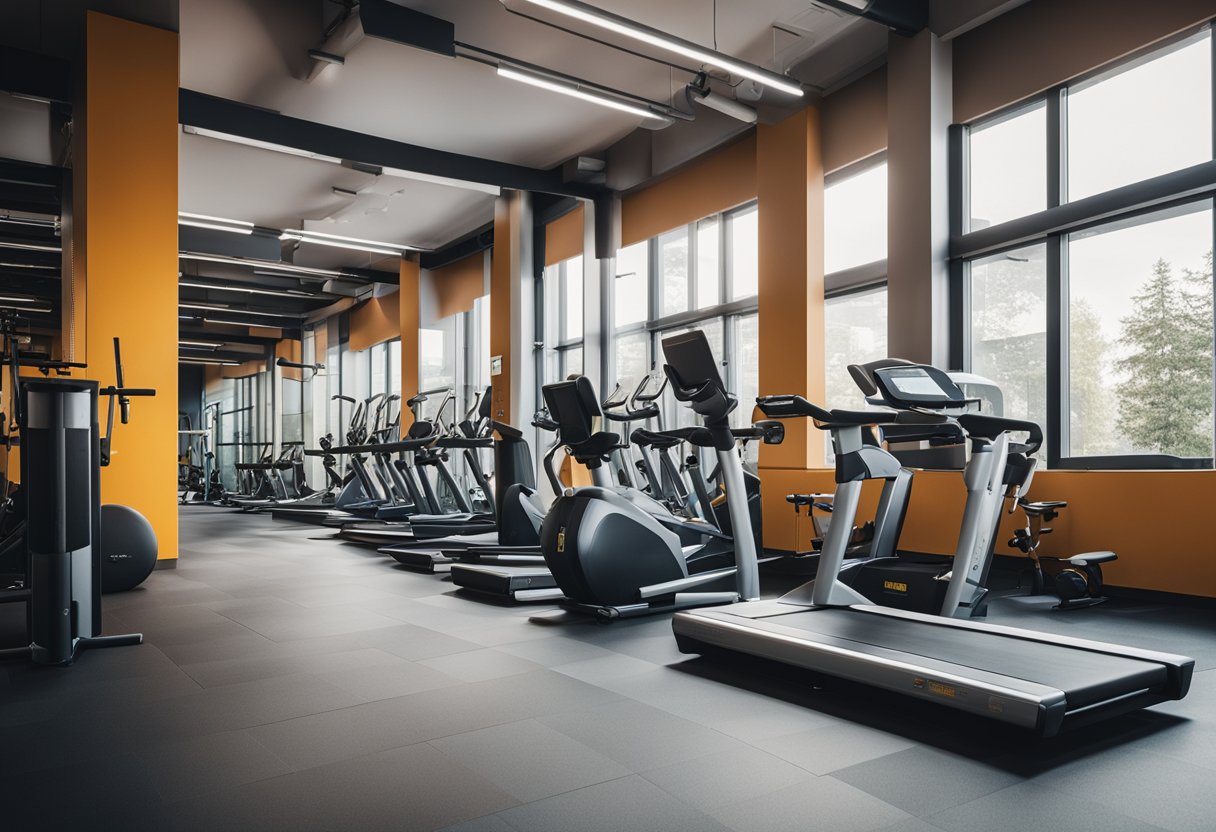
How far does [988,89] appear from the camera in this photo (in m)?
6.19

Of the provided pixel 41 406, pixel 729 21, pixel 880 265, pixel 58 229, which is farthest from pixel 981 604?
pixel 58 229

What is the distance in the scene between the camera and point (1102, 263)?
555 cm

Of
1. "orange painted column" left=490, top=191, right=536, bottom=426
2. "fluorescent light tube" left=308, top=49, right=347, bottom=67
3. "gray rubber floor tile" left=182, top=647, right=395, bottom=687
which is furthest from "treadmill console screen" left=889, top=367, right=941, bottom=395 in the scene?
"orange painted column" left=490, top=191, right=536, bottom=426

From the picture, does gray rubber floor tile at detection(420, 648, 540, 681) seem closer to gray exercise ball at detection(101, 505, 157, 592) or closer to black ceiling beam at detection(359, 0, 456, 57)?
gray exercise ball at detection(101, 505, 157, 592)

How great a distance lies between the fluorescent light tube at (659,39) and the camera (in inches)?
223

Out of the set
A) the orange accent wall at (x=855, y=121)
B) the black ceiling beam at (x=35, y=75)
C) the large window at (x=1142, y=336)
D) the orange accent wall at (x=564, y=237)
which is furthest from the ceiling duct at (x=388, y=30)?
the large window at (x=1142, y=336)

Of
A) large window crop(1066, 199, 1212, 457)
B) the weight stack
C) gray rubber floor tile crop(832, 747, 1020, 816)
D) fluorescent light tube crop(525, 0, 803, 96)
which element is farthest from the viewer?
fluorescent light tube crop(525, 0, 803, 96)

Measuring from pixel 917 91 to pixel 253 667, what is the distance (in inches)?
233

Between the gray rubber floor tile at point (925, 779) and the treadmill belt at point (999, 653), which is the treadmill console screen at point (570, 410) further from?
the gray rubber floor tile at point (925, 779)

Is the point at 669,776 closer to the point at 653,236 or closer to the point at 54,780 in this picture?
the point at 54,780

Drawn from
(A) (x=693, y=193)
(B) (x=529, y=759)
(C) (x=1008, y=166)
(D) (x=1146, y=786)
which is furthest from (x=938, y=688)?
(A) (x=693, y=193)

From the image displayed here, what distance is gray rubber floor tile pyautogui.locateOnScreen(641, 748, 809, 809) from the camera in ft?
6.74

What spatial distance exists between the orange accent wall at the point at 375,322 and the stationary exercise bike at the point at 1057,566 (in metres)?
11.8

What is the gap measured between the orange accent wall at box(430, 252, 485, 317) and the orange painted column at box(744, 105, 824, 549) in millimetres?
5960
